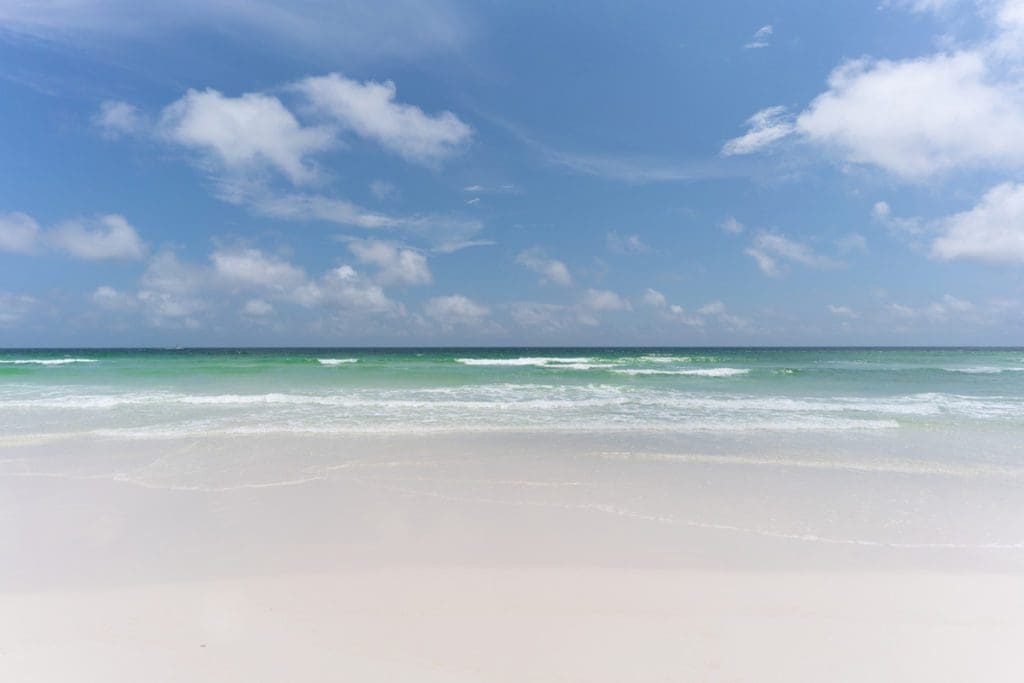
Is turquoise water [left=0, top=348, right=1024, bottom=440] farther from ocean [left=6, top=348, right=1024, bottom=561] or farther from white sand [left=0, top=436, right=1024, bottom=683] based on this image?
white sand [left=0, top=436, right=1024, bottom=683]

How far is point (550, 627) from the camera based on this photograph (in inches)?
130

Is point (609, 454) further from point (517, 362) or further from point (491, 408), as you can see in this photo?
point (517, 362)

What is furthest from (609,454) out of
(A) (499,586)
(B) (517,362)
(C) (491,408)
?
(B) (517,362)

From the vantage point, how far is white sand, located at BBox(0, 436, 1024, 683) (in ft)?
9.80

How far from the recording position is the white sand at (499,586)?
299cm

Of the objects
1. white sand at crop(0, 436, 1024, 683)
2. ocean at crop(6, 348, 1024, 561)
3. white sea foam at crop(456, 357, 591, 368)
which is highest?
white sea foam at crop(456, 357, 591, 368)

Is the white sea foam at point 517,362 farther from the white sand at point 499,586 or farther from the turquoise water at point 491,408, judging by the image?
the white sand at point 499,586

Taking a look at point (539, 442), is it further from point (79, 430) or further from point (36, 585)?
point (79, 430)

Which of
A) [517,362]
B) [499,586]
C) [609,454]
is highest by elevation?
[517,362]

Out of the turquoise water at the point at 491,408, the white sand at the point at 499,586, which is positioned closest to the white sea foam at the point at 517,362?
the turquoise water at the point at 491,408

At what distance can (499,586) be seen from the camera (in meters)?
3.85

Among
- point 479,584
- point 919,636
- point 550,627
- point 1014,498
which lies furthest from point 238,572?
point 1014,498

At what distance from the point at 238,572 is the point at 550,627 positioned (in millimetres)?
2540

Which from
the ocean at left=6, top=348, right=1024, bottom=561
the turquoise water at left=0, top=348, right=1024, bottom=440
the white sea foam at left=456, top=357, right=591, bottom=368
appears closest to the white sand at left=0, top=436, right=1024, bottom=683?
the ocean at left=6, top=348, right=1024, bottom=561
